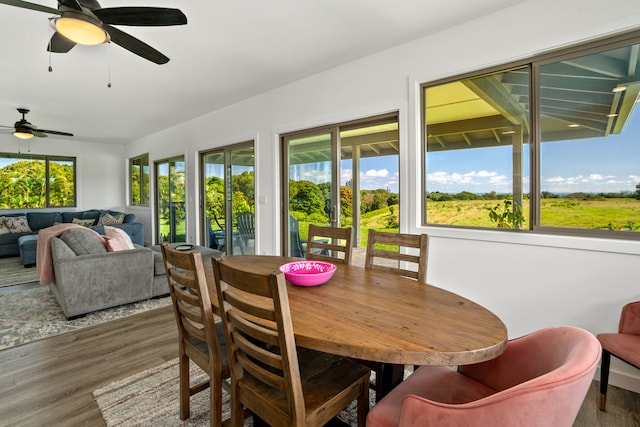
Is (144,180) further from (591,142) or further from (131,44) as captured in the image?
(591,142)

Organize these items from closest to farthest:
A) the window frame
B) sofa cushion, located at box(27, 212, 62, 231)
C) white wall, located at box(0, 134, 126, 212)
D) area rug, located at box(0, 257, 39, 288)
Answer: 1. area rug, located at box(0, 257, 39, 288)
2. sofa cushion, located at box(27, 212, 62, 231)
3. white wall, located at box(0, 134, 126, 212)
4. the window frame

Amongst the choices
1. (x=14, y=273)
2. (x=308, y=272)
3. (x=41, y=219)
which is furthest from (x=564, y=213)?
(x=41, y=219)

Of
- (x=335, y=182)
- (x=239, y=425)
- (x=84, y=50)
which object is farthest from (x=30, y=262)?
(x=239, y=425)

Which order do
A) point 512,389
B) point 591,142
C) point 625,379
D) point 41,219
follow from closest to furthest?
point 512,389 → point 625,379 → point 591,142 → point 41,219

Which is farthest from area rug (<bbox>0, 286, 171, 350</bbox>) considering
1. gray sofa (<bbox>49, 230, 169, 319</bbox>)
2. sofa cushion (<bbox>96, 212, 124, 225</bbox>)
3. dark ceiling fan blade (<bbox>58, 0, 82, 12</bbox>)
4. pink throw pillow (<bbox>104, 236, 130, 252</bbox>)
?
sofa cushion (<bbox>96, 212, 124, 225</bbox>)

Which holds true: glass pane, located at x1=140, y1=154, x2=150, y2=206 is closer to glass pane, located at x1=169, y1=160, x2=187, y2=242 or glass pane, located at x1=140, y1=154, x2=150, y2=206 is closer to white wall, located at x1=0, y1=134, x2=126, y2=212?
white wall, located at x1=0, y1=134, x2=126, y2=212

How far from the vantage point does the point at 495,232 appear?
239 centimetres

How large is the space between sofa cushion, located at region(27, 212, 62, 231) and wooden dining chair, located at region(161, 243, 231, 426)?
6.84m

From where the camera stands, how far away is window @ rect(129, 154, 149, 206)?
748cm

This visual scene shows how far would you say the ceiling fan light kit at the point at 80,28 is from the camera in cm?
175

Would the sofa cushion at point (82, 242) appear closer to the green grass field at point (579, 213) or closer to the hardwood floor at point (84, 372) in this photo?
the hardwood floor at point (84, 372)

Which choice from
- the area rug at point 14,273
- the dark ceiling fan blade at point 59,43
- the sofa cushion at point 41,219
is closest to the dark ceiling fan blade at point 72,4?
the dark ceiling fan blade at point 59,43

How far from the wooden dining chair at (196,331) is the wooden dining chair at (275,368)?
17cm

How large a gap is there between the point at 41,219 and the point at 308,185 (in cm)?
628
